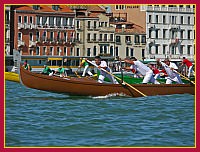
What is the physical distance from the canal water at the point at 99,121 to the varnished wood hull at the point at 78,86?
13 cm

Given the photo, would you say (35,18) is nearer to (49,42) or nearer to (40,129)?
(49,42)

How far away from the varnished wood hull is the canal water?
0.43 ft

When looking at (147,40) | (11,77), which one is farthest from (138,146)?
(147,40)

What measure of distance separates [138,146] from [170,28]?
35.3 m

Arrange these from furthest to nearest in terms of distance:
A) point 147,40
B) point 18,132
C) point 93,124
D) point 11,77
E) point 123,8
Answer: point 147,40 < point 123,8 < point 11,77 < point 93,124 < point 18,132

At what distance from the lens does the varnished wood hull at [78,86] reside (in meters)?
12.8

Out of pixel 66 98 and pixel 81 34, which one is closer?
pixel 66 98

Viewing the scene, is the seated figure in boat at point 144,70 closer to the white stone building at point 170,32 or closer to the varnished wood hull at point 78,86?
the varnished wood hull at point 78,86

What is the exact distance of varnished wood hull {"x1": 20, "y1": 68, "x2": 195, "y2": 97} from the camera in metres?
12.8

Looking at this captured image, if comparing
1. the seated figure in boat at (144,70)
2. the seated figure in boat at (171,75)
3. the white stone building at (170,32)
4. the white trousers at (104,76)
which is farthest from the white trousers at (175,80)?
the white stone building at (170,32)

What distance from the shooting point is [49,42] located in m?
37.3

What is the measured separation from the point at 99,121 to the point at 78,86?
9.39 ft

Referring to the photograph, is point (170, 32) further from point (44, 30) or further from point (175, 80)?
point (175, 80)

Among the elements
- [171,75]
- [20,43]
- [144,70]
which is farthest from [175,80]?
[20,43]
